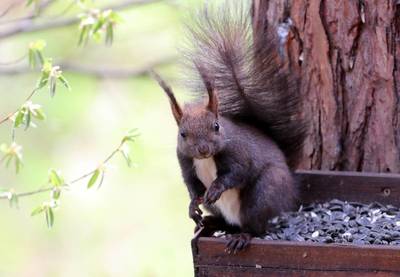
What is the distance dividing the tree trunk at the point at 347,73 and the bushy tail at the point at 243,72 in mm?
130

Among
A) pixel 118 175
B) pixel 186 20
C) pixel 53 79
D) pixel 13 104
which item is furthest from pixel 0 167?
pixel 53 79

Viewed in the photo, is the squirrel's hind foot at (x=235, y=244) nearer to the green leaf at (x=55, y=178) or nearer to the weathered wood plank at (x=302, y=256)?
the weathered wood plank at (x=302, y=256)

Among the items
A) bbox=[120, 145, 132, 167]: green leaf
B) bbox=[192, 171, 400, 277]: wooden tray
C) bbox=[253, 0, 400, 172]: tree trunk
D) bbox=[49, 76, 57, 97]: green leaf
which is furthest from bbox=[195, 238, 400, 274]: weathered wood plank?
bbox=[253, 0, 400, 172]: tree trunk

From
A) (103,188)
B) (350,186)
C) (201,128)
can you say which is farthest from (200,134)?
(103,188)

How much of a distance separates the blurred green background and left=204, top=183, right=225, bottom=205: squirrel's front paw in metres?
2.68

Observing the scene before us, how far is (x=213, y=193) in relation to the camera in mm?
2443

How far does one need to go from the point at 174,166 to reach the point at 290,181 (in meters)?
2.90

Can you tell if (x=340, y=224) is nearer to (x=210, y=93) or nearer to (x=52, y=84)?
(x=210, y=93)

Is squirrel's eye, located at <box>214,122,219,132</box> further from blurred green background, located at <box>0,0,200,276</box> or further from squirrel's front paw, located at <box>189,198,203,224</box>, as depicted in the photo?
blurred green background, located at <box>0,0,200,276</box>

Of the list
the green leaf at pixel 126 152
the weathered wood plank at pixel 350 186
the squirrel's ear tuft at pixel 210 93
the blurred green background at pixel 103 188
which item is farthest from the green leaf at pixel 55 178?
the blurred green background at pixel 103 188

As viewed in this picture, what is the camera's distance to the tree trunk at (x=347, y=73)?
2.76 meters

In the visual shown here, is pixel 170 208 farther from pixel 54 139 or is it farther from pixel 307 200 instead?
pixel 307 200

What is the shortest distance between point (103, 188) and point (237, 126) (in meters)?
3.53

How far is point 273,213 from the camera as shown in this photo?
2510 mm
